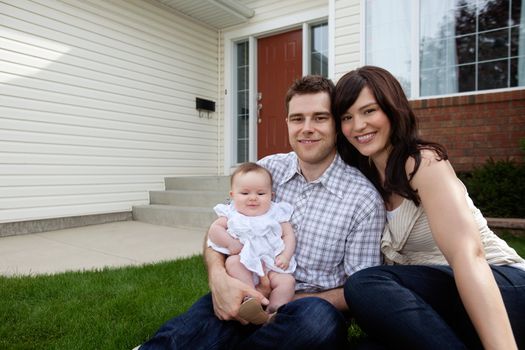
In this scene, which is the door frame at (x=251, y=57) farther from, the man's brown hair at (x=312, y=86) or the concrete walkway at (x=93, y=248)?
the man's brown hair at (x=312, y=86)

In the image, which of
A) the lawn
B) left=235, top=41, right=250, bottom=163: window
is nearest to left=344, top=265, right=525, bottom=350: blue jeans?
the lawn

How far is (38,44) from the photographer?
4.71 m

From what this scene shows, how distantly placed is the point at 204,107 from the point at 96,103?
1.90 meters

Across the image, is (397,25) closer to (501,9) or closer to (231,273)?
(501,9)

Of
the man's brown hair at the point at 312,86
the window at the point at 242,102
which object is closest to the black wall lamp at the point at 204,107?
the window at the point at 242,102

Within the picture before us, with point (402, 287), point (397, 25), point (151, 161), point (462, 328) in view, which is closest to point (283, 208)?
point (402, 287)

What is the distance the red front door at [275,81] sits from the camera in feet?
20.7

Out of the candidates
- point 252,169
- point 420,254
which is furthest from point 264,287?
point 420,254

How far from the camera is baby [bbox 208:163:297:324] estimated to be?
1.65 metres

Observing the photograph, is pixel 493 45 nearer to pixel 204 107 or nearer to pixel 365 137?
pixel 365 137

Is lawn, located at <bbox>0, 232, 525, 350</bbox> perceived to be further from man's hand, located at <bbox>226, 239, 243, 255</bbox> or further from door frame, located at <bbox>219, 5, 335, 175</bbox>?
door frame, located at <bbox>219, 5, 335, 175</bbox>

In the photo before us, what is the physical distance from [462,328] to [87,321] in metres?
1.74

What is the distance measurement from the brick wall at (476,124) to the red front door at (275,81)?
81.7 inches

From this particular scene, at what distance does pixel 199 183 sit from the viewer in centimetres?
589
